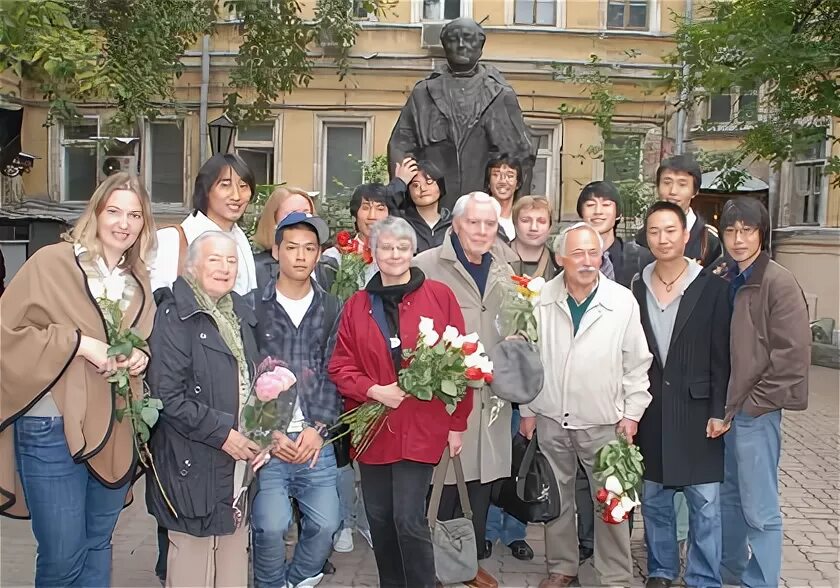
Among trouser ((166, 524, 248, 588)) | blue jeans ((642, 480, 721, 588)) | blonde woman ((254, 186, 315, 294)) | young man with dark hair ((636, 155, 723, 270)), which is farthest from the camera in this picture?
young man with dark hair ((636, 155, 723, 270))

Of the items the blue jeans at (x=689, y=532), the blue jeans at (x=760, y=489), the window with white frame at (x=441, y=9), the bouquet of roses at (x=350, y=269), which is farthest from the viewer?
the window with white frame at (x=441, y=9)

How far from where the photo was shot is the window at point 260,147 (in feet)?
60.6

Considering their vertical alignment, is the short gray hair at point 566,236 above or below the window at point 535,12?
below

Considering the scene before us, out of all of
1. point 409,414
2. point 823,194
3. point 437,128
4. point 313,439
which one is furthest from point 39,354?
point 823,194

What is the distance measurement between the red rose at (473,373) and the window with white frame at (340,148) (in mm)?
14656

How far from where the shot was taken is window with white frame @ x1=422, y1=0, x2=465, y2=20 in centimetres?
1731

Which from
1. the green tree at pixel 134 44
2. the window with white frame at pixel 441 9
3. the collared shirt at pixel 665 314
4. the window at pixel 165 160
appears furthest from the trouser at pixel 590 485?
the window at pixel 165 160

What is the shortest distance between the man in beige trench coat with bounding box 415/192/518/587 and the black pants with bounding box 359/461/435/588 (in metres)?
0.39

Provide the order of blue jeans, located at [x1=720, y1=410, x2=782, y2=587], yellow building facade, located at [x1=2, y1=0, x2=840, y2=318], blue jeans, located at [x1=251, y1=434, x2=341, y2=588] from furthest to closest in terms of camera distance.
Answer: yellow building facade, located at [x1=2, y1=0, x2=840, y2=318]
blue jeans, located at [x1=720, y1=410, x2=782, y2=587]
blue jeans, located at [x1=251, y1=434, x2=341, y2=588]

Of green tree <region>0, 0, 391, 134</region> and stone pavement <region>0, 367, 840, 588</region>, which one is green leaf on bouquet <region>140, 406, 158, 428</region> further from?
green tree <region>0, 0, 391, 134</region>

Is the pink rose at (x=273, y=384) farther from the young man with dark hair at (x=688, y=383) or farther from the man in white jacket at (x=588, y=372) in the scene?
the young man with dark hair at (x=688, y=383)

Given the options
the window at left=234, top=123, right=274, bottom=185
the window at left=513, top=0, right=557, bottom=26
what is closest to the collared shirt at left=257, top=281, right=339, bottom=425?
the window at left=513, top=0, right=557, bottom=26

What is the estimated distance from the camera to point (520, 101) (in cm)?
1798

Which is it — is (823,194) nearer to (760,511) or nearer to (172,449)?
(760,511)
